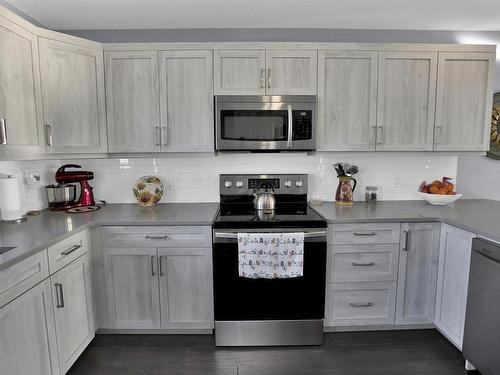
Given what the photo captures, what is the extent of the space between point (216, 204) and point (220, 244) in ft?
2.25

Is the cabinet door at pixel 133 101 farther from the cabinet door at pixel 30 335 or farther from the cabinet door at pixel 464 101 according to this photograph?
the cabinet door at pixel 464 101

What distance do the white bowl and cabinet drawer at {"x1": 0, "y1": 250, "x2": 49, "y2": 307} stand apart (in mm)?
2699

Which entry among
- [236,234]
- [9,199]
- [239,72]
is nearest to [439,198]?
[236,234]

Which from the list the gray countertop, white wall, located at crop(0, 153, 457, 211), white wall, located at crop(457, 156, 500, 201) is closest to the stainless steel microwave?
white wall, located at crop(0, 153, 457, 211)

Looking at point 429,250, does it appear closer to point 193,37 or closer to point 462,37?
point 462,37

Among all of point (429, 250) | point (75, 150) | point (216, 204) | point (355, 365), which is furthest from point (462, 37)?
point (75, 150)

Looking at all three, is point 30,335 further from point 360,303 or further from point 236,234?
point 360,303

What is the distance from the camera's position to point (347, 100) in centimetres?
250

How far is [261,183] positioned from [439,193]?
145cm

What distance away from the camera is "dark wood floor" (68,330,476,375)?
80.1 inches

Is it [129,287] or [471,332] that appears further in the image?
[129,287]

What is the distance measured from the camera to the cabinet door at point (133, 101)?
2.44 metres

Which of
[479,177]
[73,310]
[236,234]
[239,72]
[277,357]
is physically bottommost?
[277,357]

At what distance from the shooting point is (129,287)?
7.48 feet
